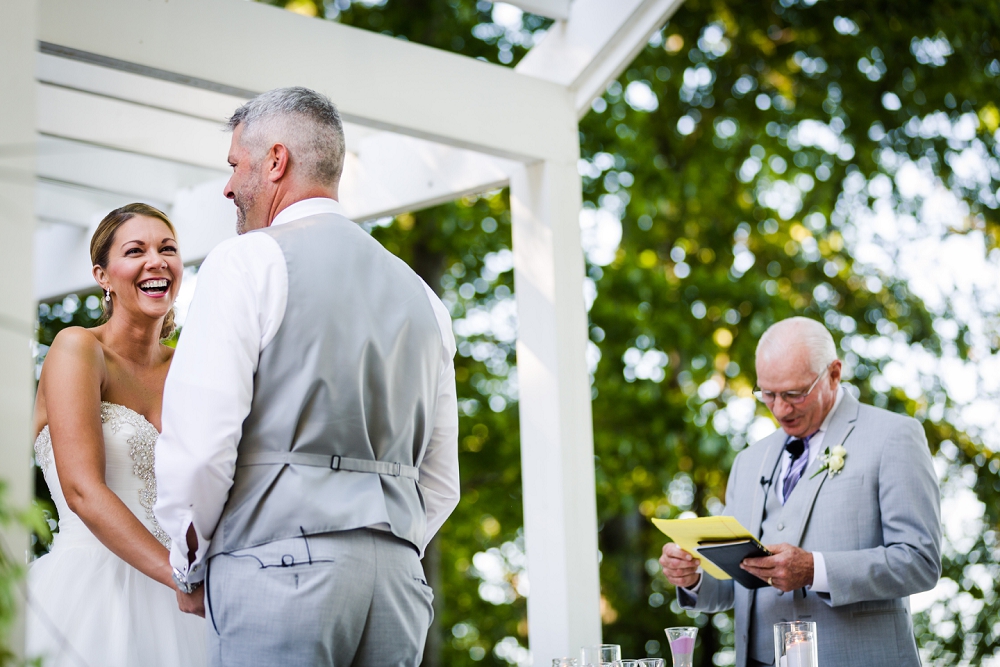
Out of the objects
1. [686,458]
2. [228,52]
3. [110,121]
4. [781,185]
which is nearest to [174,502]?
[228,52]

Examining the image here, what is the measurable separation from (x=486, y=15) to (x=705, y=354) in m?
3.25

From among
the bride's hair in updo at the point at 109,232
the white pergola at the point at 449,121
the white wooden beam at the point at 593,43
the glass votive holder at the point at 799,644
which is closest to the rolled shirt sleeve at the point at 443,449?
the glass votive holder at the point at 799,644

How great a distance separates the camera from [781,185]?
9.53m

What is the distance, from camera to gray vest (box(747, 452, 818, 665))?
10.1ft

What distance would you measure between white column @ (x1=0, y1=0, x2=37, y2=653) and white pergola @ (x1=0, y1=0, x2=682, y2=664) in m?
0.93

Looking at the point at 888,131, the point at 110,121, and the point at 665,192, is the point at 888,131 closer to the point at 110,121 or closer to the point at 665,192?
the point at 665,192

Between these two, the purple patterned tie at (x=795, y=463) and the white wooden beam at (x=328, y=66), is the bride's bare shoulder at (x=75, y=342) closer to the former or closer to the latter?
the white wooden beam at (x=328, y=66)

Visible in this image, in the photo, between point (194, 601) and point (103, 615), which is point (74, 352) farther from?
point (194, 601)

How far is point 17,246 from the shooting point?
1.87 metres

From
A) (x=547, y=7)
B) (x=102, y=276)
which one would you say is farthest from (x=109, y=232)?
(x=547, y=7)

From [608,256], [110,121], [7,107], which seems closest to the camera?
[7,107]

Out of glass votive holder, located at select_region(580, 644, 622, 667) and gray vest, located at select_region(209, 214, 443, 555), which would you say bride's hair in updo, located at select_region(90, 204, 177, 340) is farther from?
glass votive holder, located at select_region(580, 644, 622, 667)

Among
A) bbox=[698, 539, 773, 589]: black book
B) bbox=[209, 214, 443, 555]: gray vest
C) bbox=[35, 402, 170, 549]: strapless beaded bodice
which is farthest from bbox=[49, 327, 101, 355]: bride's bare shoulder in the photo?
bbox=[698, 539, 773, 589]: black book

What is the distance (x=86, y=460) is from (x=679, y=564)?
5.80 ft
